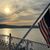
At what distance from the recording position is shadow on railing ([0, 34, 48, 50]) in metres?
9.42

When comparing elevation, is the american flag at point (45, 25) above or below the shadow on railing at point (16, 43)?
above

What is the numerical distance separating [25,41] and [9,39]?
1.92 m

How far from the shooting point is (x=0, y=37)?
13422 millimetres

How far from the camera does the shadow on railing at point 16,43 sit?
9.42 metres

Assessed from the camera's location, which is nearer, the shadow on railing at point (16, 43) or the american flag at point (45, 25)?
the american flag at point (45, 25)

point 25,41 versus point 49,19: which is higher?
point 49,19

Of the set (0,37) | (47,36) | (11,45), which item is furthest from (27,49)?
(0,37)

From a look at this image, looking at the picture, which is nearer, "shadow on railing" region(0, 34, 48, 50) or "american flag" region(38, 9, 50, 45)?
"american flag" region(38, 9, 50, 45)

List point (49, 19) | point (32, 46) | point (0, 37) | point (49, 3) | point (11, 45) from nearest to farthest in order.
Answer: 1. point (49, 19)
2. point (49, 3)
3. point (32, 46)
4. point (11, 45)
5. point (0, 37)

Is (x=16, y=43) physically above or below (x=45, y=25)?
below

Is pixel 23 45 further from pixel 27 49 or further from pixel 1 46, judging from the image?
pixel 1 46

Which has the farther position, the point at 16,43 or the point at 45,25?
the point at 16,43

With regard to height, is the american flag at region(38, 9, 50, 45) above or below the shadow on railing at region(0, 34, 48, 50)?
above

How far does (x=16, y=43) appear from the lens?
36.3ft
